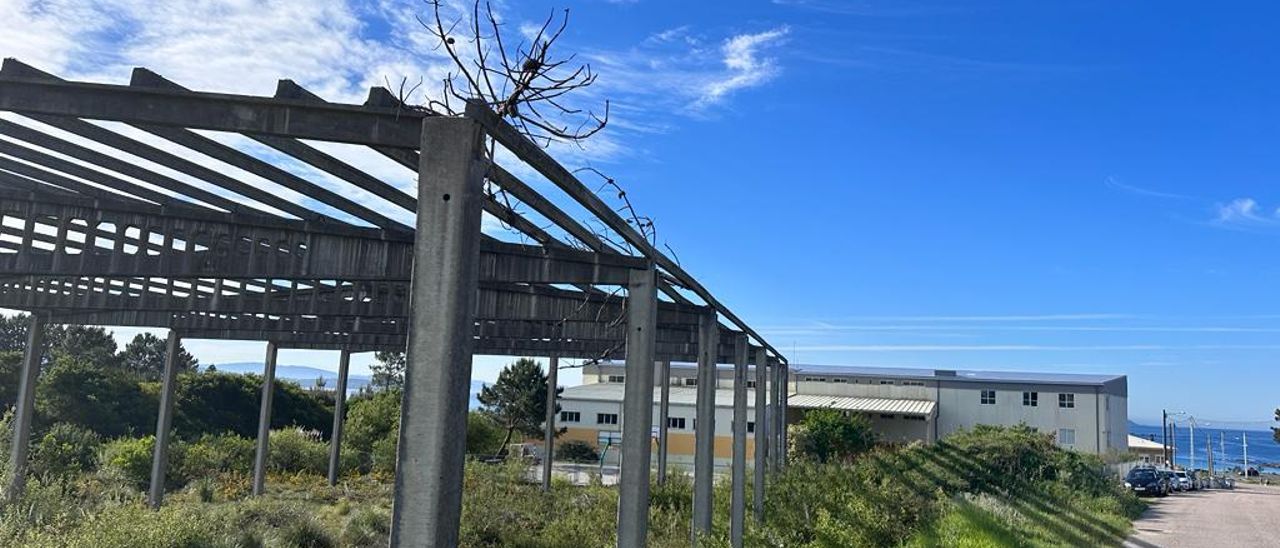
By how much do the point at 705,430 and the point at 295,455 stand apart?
23.4 meters

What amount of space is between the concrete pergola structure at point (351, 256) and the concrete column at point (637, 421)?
0.06 feet

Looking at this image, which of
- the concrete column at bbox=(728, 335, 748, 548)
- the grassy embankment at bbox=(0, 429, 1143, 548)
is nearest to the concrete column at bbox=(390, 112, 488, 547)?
the grassy embankment at bbox=(0, 429, 1143, 548)

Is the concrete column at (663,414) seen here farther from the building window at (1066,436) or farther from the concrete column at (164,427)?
the building window at (1066,436)

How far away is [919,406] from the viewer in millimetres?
47594

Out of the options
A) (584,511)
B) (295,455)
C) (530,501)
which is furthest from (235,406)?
(584,511)

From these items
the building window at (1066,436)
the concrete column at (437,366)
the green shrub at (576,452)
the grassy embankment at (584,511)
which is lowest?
the green shrub at (576,452)

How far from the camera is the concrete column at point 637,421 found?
886cm

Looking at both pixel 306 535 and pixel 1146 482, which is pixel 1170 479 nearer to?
pixel 1146 482

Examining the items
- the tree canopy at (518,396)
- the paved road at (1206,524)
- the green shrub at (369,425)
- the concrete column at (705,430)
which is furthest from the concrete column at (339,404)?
the tree canopy at (518,396)

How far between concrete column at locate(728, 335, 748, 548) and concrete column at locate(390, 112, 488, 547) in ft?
33.8

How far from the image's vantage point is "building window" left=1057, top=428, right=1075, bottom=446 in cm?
4688

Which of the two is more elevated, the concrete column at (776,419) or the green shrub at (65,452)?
the concrete column at (776,419)

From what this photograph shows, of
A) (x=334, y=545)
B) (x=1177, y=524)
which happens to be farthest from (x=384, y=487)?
(x=1177, y=524)

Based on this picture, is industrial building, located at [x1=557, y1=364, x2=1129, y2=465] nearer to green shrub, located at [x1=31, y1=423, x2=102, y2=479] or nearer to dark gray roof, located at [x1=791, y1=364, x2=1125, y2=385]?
dark gray roof, located at [x1=791, y1=364, x2=1125, y2=385]
